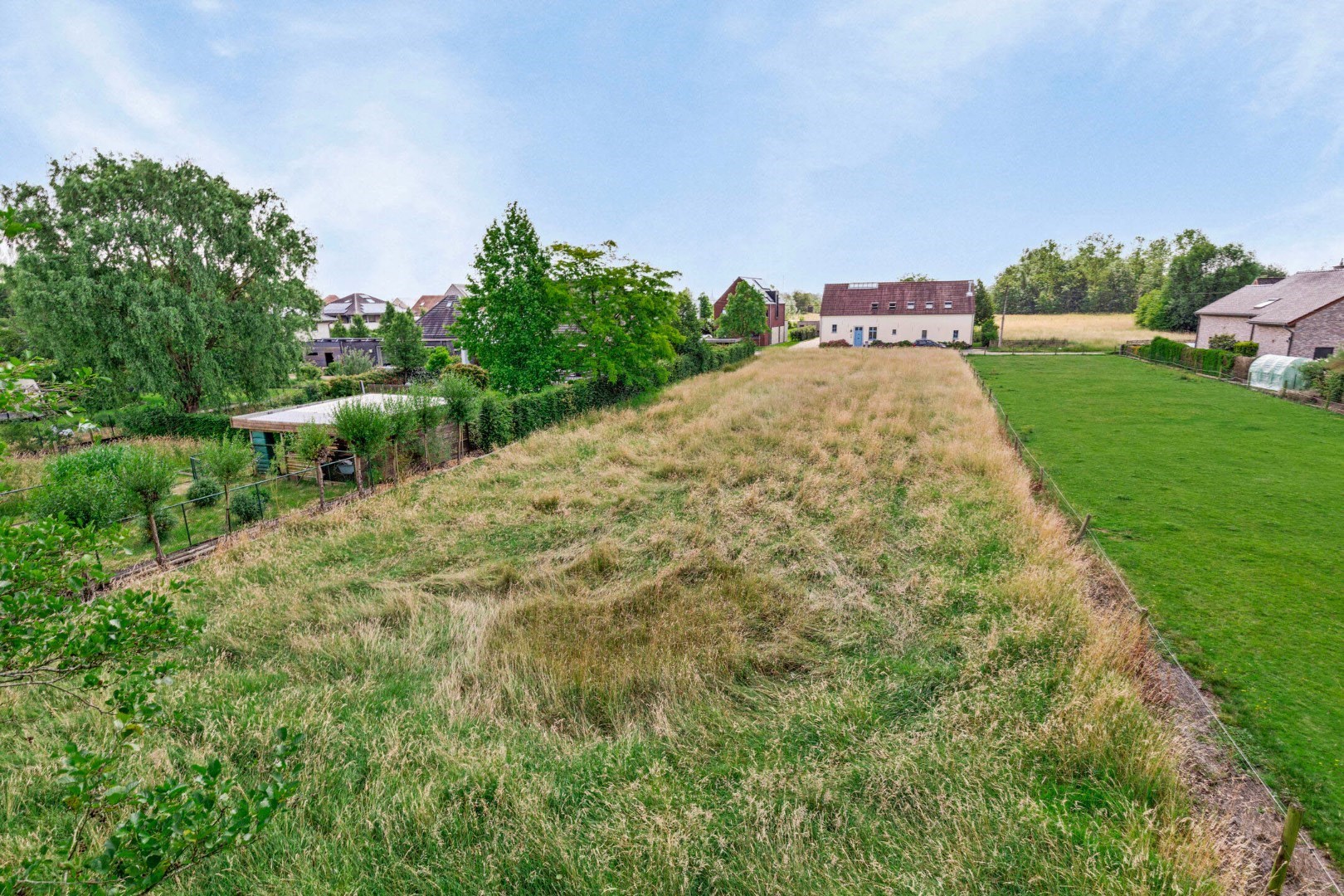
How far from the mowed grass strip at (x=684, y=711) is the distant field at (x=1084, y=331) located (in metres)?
51.0

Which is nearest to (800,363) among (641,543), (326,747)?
(641,543)

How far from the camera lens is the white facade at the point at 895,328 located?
183ft

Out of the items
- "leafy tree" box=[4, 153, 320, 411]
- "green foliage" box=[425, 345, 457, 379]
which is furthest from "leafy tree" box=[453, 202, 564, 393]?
"green foliage" box=[425, 345, 457, 379]

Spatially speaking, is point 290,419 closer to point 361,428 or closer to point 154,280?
point 361,428

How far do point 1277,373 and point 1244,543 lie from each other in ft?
76.6

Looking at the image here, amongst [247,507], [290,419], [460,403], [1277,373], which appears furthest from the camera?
[1277,373]

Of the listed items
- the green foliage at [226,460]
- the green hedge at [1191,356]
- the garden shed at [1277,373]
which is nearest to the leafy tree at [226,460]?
the green foliage at [226,460]

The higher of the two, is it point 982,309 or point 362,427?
point 982,309

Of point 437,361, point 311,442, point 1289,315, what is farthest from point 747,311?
point 311,442

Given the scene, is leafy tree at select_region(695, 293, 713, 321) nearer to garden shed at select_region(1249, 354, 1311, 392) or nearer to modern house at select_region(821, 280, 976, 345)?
modern house at select_region(821, 280, 976, 345)

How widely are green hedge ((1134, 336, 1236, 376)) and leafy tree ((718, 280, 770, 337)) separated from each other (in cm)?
2768

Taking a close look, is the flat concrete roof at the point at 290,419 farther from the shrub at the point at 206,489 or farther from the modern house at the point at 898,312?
the modern house at the point at 898,312

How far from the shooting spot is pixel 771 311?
6488 cm

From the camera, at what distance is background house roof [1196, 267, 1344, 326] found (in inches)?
1196
